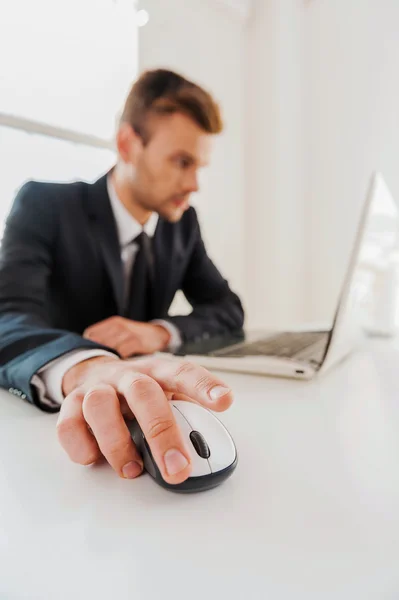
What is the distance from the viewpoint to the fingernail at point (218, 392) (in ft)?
1.03

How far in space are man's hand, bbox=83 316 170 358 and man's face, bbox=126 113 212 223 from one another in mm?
558

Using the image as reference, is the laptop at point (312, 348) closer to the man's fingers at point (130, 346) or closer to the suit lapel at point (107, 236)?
the man's fingers at point (130, 346)

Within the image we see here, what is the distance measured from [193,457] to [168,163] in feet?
3.69

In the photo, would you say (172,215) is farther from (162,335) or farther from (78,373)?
(78,373)

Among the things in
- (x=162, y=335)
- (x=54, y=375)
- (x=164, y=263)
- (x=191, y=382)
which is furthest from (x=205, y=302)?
(x=191, y=382)

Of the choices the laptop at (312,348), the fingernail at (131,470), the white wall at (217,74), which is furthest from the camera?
the white wall at (217,74)

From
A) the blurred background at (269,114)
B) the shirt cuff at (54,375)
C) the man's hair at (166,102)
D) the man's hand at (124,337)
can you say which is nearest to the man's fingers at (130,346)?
the man's hand at (124,337)

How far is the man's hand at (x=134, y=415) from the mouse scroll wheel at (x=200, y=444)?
10mm

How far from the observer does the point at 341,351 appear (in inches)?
28.4

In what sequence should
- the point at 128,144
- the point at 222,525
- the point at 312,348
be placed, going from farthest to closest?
the point at 128,144 < the point at 312,348 < the point at 222,525

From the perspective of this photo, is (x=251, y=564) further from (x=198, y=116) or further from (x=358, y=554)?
(x=198, y=116)

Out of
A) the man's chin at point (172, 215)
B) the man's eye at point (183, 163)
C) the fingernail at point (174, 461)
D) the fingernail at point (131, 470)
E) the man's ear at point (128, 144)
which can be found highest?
the man's ear at point (128, 144)

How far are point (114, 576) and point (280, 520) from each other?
0.33ft

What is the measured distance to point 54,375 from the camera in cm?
47
